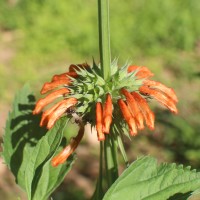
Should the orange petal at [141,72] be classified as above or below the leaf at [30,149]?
above

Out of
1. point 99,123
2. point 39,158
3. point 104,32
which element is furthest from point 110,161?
point 104,32

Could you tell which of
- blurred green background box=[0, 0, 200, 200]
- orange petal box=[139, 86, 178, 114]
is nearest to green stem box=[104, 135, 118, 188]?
orange petal box=[139, 86, 178, 114]

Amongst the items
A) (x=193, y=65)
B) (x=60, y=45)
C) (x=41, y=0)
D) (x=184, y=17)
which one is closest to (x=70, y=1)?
(x=41, y=0)

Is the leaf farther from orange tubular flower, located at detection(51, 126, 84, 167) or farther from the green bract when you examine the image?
the green bract

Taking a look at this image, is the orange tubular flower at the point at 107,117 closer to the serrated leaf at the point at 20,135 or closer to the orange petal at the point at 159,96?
the orange petal at the point at 159,96

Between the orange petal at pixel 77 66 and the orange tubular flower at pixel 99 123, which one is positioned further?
the orange petal at pixel 77 66

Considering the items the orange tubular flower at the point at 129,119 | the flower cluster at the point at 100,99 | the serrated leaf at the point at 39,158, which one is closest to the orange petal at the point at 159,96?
the flower cluster at the point at 100,99
